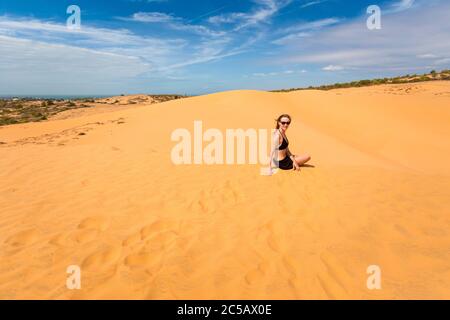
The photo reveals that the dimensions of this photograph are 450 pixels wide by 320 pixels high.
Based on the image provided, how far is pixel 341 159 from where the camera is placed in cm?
821

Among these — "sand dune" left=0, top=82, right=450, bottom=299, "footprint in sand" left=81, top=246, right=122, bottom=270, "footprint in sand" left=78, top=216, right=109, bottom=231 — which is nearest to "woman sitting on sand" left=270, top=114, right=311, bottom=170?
"sand dune" left=0, top=82, right=450, bottom=299

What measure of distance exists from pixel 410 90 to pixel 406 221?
20.9 m

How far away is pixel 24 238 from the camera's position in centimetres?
391

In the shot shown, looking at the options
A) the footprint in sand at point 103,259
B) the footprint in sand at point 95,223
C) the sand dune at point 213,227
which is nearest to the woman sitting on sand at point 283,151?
the sand dune at point 213,227

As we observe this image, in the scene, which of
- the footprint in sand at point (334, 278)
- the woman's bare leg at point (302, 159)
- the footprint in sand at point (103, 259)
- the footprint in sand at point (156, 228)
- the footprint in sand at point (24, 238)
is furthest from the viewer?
the woman's bare leg at point (302, 159)

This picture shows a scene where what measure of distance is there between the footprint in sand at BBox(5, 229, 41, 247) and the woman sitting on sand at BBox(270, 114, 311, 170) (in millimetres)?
4780

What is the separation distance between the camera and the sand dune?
9.98 feet

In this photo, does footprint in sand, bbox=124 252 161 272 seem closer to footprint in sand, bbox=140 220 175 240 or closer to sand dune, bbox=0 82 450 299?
sand dune, bbox=0 82 450 299

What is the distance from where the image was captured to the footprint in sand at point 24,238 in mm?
3791

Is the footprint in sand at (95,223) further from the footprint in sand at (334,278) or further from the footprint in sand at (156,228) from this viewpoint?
the footprint in sand at (334,278)

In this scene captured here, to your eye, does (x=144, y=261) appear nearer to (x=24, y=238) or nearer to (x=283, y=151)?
(x=24, y=238)

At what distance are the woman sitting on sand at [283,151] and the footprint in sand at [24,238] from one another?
478 centimetres

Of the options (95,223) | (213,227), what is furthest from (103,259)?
(213,227)
